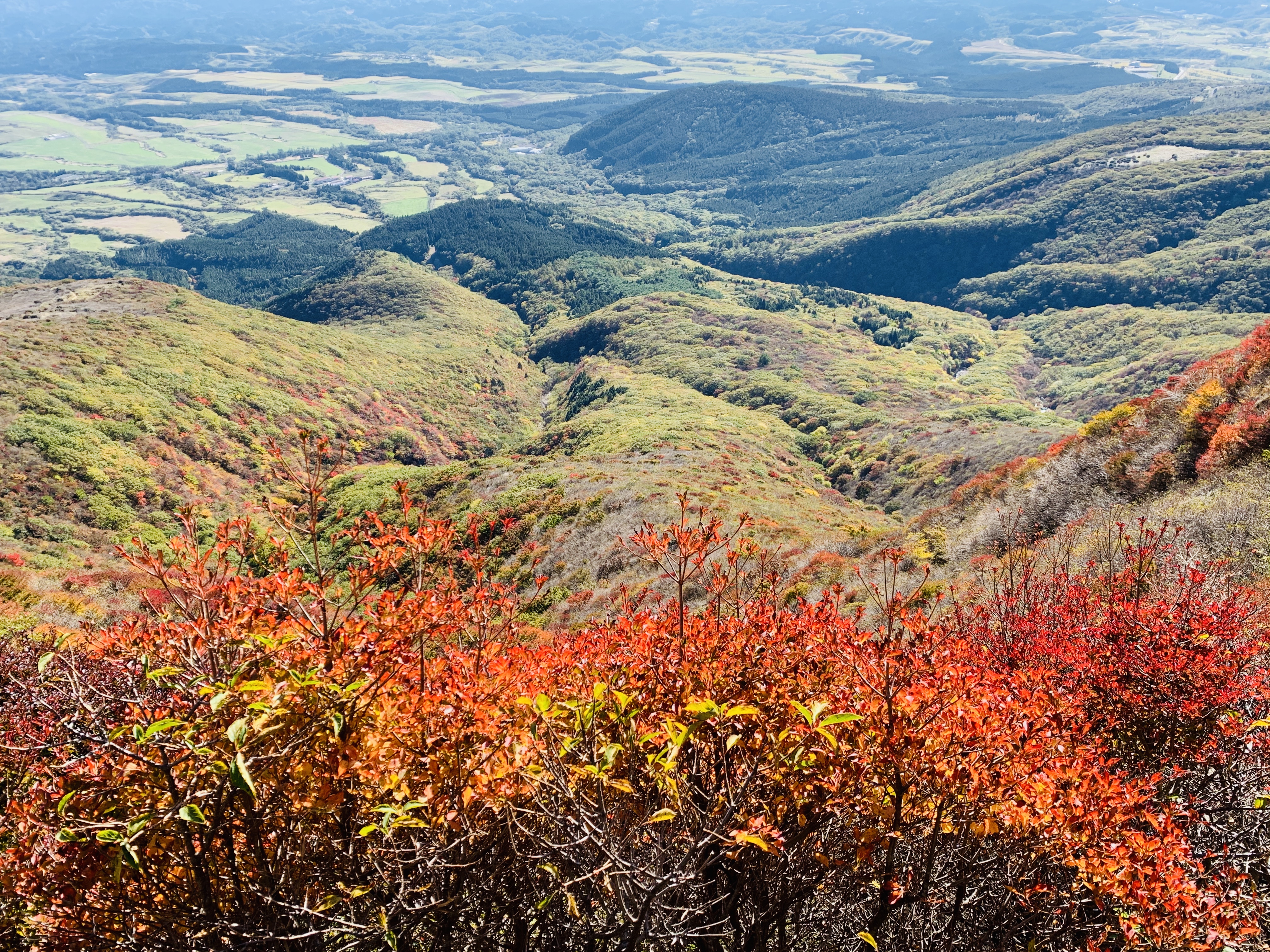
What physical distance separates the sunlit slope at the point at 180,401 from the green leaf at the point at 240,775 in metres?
28.6

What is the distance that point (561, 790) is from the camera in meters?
3.74

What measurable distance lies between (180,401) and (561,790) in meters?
60.0

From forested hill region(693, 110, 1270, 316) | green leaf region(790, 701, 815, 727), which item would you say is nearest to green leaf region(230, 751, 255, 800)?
green leaf region(790, 701, 815, 727)

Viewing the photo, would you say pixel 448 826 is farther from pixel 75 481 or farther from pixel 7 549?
pixel 75 481

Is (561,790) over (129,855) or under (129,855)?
under

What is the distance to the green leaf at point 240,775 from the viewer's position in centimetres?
268

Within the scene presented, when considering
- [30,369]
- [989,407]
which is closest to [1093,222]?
[989,407]

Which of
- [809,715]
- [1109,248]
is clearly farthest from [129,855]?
[1109,248]

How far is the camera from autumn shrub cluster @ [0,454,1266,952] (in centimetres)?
363

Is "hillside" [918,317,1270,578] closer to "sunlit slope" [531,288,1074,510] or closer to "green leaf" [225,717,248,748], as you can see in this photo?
"green leaf" [225,717,248,748]

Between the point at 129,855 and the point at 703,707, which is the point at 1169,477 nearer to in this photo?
the point at 703,707

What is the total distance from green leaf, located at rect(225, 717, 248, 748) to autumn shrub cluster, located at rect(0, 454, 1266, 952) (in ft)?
0.24

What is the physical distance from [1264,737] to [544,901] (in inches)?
269

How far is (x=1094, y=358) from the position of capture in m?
126
